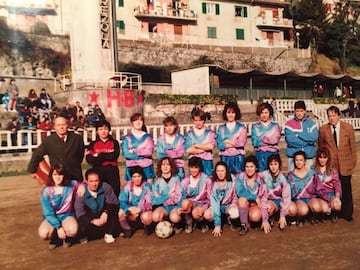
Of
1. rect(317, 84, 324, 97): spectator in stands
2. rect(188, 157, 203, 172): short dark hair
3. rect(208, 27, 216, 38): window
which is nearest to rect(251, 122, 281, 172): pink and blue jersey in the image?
rect(188, 157, 203, 172): short dark hair

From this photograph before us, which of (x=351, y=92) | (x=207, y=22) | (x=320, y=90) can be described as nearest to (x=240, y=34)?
(x=207, y=22)

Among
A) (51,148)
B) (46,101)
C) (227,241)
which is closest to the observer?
(227,241)

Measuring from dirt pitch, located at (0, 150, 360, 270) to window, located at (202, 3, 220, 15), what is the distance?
42212mm

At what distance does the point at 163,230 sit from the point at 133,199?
0.61m

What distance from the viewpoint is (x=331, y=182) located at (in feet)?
19.7

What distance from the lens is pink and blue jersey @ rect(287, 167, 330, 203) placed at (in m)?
5.96

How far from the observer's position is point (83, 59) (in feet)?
77.9

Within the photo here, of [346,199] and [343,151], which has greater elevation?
[343,151]

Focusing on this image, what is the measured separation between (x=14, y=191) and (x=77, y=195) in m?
5.03

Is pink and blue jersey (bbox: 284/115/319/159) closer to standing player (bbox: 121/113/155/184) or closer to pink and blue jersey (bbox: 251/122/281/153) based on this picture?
pink and blue jersey (bbox: 251/122/281/153)

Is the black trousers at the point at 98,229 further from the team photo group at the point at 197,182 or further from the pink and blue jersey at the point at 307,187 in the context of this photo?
the pink and blue jersey at the point at 307,187

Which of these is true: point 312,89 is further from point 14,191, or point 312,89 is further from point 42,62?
point 14,191

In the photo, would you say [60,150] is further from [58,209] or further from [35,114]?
[35,114]

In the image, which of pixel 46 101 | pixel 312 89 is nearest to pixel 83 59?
pixel 46 101
